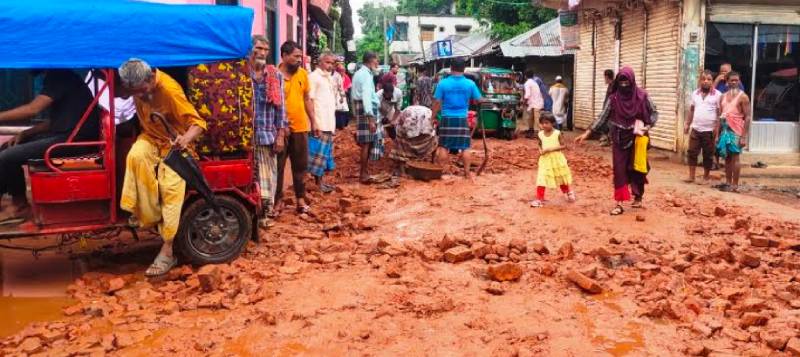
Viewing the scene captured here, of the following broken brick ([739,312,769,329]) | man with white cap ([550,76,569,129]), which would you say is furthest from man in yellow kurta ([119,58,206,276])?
man with white cap ([550,76,569,129])

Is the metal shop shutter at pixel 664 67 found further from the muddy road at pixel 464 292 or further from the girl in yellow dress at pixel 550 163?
the girl in yellow dress at pixel 550 163

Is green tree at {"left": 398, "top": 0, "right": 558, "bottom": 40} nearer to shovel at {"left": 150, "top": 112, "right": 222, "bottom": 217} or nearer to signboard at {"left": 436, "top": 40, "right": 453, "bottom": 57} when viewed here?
signboard at {"left": 436, "top": 40, "right": 453, "bottom": 57}

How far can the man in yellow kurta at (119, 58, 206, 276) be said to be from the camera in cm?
492

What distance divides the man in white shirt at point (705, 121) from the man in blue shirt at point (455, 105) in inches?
123

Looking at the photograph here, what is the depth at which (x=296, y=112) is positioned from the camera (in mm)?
7023

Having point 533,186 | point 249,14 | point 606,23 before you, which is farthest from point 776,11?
point 249,14

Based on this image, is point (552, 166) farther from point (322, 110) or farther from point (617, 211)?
point (322, 110)

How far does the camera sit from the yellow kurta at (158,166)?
492 cm

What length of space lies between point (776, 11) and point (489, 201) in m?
7.88

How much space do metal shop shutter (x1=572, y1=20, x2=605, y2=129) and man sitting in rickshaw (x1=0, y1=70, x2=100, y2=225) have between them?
14.4 m

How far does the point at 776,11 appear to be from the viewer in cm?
1253

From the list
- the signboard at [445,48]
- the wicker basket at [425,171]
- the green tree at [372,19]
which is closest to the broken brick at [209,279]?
the wicker basket at [425,171]

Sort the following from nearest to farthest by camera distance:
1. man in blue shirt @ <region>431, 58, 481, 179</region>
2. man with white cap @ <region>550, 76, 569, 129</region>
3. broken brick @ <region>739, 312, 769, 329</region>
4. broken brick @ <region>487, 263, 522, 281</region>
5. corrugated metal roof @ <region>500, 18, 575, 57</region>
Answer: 1. broken brick @ <region>739, 312, 769, 329</region>
2. broken brick @ <region>487, 263, 522, 281</region>
3. man in blue shirt @ <region>431, 58, 481, 179</region>
4. man with white cap @ <region>550, 76, 569, 129</region>
5. corrugated metal roof @ <region>500, 18, 575, 57</region>

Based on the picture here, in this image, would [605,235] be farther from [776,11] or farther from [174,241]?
[776,11]
